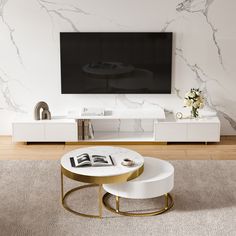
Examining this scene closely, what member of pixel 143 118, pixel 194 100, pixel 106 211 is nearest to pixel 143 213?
pixel 106 211

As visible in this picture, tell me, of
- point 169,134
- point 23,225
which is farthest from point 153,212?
point 169,134

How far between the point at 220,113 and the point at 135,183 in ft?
8.64

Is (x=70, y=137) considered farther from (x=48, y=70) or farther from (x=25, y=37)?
(x=25, y=37)

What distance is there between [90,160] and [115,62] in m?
2.13

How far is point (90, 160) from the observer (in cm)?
467

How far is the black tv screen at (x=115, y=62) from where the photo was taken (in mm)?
6441

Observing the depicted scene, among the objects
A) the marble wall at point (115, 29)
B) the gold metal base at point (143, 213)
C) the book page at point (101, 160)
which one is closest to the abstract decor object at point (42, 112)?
the marble wall at point (115, 29)

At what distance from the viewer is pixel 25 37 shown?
6.50 metres

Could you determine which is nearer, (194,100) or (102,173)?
(102,173)

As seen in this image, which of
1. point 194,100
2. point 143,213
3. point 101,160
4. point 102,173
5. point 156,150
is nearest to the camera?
point 102,173

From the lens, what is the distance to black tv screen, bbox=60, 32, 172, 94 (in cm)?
644

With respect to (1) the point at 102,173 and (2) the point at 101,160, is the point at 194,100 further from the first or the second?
(1) the point at 102,173

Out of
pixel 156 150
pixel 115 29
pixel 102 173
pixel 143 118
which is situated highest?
pixel 115 29

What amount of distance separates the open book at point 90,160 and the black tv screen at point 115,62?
196cm
